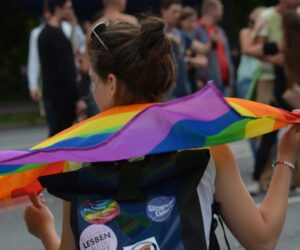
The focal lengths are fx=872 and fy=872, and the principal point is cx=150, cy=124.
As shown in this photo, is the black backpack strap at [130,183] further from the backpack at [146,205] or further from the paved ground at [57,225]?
the paved ground at [57,225]

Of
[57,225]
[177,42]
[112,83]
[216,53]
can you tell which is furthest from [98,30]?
[216,53]

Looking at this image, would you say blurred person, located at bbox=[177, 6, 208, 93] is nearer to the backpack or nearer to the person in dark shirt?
the person in dark shirt

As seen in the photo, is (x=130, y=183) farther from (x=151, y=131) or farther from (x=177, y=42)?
(x=177, y=42)

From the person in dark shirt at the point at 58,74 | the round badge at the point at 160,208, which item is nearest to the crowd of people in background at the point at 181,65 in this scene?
the person in dark shirt at the point at 58,74

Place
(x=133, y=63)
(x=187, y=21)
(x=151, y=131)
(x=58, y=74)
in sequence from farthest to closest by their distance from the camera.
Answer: (x=187, y=21), (x=58, y=74), (x=133, y=63), (x=151, y=131)

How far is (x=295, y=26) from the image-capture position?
679 cm

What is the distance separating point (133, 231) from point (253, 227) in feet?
1.08

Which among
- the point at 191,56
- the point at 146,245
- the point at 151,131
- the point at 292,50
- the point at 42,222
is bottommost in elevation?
the point at 191,56

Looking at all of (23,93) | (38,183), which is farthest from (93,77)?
(23,93)

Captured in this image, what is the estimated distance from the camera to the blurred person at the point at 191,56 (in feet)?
36.4

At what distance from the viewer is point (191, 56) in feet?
36.7

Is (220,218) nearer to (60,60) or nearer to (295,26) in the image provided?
(295,26)

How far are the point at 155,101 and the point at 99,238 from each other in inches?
15.2

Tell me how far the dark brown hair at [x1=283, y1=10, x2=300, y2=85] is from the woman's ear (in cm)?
475
